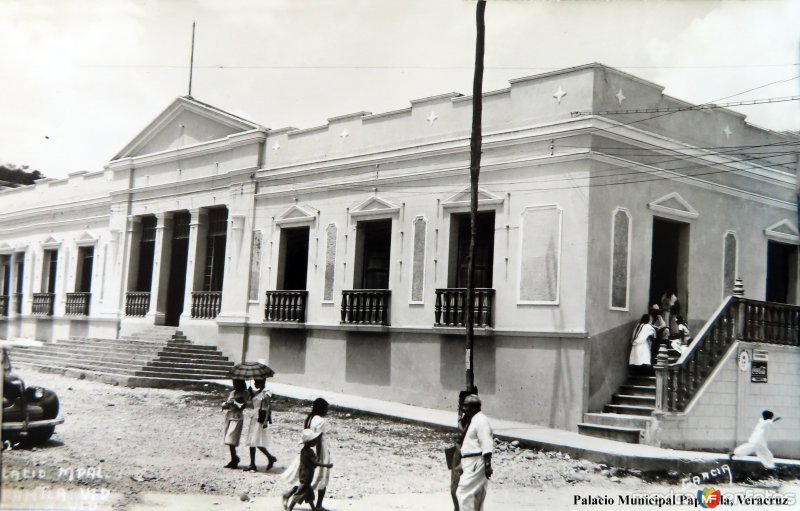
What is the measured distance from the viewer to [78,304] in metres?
24.9

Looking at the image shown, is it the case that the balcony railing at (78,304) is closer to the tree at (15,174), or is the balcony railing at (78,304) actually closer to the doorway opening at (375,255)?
the doorway opening at (375,255)

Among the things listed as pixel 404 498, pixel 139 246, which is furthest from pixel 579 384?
pixel 139 246

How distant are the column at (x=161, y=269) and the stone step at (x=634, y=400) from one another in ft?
42.9

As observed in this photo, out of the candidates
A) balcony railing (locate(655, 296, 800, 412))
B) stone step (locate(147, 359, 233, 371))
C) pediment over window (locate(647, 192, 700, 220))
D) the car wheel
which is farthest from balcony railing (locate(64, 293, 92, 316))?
balcony railing (locate(655, 296, 800, 412))

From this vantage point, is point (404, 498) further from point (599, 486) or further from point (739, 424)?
point (739, 424)

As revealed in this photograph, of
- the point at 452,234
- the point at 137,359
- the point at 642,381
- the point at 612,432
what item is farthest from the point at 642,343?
the point at 137,359

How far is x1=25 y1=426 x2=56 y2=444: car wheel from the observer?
10254mm

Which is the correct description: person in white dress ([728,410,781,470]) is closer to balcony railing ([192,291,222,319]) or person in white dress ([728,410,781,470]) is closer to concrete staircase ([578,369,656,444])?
concrete staircase ([578,369,656,444])

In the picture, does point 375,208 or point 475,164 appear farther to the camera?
point 375,208

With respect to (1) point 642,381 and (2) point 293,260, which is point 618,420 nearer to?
(1) point 642,381

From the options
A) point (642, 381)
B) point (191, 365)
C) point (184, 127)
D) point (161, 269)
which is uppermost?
point (184, 127)

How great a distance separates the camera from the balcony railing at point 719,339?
45.9 ft

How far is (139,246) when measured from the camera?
24.5 metres

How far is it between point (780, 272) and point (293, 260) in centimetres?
1096
